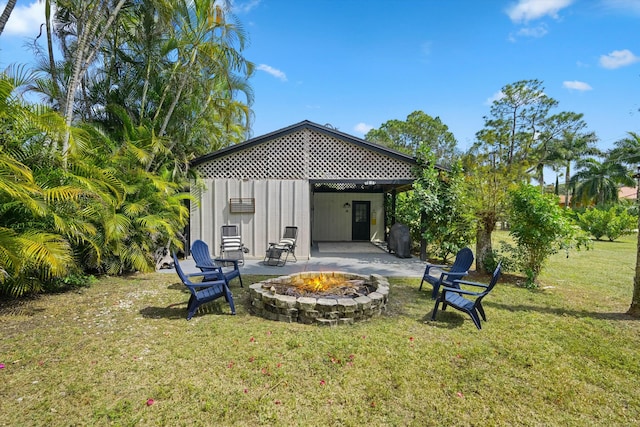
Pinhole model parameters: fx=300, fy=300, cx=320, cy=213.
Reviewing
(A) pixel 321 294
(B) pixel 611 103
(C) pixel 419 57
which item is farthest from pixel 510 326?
(C) pixel 419 57

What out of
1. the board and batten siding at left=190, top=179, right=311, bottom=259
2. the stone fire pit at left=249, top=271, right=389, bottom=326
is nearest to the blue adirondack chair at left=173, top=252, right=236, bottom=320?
the stone fire pit at left=249, top=271, right=389, bottom=326

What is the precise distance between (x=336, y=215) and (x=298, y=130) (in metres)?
5.90

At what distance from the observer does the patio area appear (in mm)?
7539

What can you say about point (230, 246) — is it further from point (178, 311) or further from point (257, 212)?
point (178, 311)

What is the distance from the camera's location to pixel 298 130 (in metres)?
9.28

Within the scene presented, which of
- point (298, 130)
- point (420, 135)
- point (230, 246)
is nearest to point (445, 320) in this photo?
point (230, 246)

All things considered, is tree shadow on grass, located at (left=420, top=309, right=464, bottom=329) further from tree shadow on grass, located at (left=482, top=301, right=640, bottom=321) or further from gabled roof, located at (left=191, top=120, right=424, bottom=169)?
gabled roof, located at (left=191, top=120, right=424, bottom=169)

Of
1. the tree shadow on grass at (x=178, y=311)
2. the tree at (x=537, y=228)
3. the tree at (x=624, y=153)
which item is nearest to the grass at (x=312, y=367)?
the tree shadow on grass at (x=178, y=311)

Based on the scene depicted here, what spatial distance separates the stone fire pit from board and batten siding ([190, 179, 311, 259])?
428 cm

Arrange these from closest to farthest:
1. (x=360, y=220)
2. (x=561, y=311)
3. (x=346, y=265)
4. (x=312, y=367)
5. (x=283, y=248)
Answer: (x=312, y=367) < (x=561, y=311) < (x=283, y=248) < (x=346, y=265) < (x=360, y=220)

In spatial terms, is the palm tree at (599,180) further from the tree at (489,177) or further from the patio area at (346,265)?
the patio area at (346,265)

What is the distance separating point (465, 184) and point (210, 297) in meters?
6.76

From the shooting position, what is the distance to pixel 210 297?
4.49 metres

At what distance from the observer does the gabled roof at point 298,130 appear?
9148 mm
